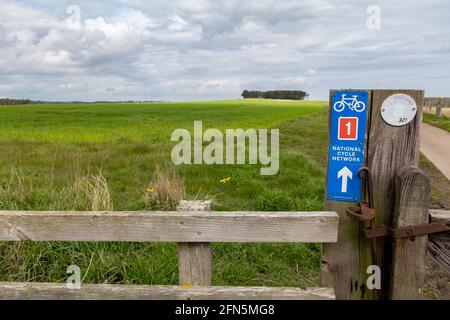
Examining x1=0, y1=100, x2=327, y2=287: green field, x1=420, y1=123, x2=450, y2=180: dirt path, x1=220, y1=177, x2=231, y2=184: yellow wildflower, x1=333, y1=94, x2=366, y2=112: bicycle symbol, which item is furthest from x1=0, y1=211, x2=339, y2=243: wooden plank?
x1=420, y1=123, x2=450, y2=180: dirt path

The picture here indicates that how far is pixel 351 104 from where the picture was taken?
6.32 feet

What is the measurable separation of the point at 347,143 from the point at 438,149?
12671mm

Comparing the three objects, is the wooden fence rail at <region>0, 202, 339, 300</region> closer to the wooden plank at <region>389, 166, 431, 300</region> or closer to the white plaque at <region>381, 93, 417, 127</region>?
the wooden plank at <region>389, 166, 431, 300</region>

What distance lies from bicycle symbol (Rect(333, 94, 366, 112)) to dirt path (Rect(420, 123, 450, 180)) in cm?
810

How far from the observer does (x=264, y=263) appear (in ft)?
13.5

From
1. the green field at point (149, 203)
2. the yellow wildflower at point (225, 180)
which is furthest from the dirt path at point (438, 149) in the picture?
the yellow wildflower at point (225, 180)

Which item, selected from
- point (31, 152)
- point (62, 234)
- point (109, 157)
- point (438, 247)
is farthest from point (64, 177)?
point (438, 247)

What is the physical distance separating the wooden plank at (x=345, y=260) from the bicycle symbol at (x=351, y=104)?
1.67 ft

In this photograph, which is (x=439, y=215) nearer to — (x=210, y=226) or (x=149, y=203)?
(x=210, y=226)

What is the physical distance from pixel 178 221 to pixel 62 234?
670 millimetres

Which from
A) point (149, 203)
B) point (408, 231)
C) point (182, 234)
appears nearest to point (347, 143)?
point (408, 231)

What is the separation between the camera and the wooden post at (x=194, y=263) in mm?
2092

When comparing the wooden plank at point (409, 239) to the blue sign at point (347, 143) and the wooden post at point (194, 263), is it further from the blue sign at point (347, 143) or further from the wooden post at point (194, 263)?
the wooden post at point (194, 263)

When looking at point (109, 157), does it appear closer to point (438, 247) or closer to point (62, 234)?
point (62, 234)
